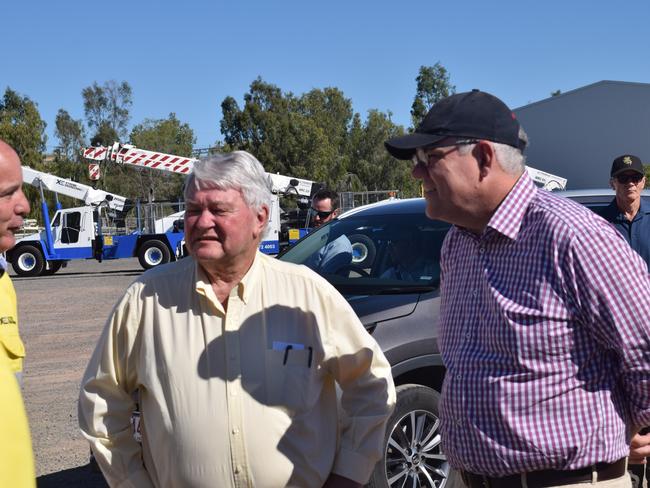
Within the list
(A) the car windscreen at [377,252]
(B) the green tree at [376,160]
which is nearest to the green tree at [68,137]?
(B) the green tree at [376,160]

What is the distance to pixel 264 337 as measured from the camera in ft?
8.48

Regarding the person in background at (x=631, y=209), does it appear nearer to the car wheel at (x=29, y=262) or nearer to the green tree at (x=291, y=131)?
the car wheel at (x=29, y=262)

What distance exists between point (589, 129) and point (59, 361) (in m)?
41.8

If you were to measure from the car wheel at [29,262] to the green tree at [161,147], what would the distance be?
2149 cm

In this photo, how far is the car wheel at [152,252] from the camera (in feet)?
89.9

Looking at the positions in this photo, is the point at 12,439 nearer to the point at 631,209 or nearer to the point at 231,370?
the point at 231,370

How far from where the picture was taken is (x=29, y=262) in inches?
1051

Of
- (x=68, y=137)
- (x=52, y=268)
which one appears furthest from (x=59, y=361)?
(x=68, y=137)

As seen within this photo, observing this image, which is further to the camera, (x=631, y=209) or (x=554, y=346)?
(x=631, y=209)

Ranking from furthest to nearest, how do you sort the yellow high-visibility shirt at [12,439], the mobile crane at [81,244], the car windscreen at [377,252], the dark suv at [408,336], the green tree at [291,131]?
the green tree at [291,131] → the mobile crane at [81,244] → the car windscreen at [377,252] → the dark suv at [408,336] → the yellow high-visibility shirt at [12,439]

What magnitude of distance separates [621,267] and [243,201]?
1204mm

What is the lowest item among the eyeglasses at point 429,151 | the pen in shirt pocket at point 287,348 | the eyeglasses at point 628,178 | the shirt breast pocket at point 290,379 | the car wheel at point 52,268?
the car wheel at point 52,268

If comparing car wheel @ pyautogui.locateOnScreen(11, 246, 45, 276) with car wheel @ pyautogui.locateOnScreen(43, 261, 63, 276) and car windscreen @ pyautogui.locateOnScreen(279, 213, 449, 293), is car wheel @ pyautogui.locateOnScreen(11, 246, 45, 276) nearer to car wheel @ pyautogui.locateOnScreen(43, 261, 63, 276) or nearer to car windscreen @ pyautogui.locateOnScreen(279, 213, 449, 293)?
car wheel @ pyautogui.locateOnScreen(43, 261, 63, 276)

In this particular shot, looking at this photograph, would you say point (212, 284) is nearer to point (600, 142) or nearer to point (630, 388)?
point (630, 388)
